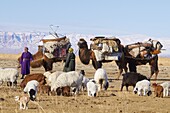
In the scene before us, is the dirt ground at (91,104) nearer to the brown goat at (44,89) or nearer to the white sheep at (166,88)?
the white sheep at (166,88)

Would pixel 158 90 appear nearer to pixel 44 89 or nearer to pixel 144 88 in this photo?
pixel 144 88

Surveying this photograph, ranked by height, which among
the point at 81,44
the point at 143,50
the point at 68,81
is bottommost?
the point at 68,81

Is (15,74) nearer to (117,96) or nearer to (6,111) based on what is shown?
(117,96)

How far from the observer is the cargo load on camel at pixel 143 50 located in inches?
1305

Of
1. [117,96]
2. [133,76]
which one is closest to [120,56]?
[133,76]

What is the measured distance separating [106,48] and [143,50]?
3.01m

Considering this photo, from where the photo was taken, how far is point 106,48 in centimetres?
3152

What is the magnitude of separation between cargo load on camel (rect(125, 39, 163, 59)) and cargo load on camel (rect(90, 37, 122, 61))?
1.72 meters

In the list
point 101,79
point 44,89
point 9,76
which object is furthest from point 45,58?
point 44,89

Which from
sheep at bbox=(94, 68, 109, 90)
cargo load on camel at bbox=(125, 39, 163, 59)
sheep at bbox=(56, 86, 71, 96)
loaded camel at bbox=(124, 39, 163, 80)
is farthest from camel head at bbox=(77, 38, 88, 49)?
sheep at bbox=(56, 86, 71, 96)

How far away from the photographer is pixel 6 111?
51.7 ft

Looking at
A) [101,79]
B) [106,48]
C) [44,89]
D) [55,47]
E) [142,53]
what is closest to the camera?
[44,89]

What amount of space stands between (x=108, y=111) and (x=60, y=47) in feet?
52.4

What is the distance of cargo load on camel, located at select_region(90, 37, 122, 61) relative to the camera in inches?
1243
